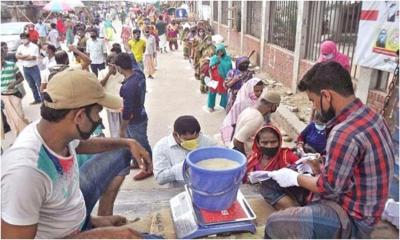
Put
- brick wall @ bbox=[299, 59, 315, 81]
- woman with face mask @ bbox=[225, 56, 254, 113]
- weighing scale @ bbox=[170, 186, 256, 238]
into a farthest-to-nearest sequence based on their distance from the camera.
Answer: brick wall @ bbox=[299, 59, 315, 81] < woman with face mask @ bbox=[225, 56, 254, 113] < weighing scale @ bbox=[170, 186, 256, 238]

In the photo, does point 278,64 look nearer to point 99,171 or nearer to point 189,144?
point 189,144

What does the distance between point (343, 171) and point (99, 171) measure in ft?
5.29

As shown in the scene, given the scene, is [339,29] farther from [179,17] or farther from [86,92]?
[179,17]

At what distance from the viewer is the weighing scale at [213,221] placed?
232 cm

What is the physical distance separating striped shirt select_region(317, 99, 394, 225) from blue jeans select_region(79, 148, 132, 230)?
1422 mm

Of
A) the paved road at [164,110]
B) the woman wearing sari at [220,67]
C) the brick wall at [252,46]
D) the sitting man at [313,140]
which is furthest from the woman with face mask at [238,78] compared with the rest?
the brick wall at [252,46]

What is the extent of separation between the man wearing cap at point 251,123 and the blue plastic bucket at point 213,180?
133cm

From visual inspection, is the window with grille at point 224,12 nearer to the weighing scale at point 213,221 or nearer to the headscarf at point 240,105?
the headscarf at point 240,105

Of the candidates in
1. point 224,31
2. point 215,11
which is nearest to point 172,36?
point 224,31

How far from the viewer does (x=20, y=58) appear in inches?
308

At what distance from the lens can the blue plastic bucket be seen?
7.06 ft

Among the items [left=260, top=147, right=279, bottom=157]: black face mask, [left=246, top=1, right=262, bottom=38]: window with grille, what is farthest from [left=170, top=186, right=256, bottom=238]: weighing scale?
[left=246, top=1, right=262, bottom=38]: window with grille

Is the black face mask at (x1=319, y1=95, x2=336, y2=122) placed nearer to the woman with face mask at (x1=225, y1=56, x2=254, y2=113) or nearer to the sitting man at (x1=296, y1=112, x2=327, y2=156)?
the sitting man at (x1=296, y1=112, x2=327, y2=156)

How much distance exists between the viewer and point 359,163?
203 centimetres
